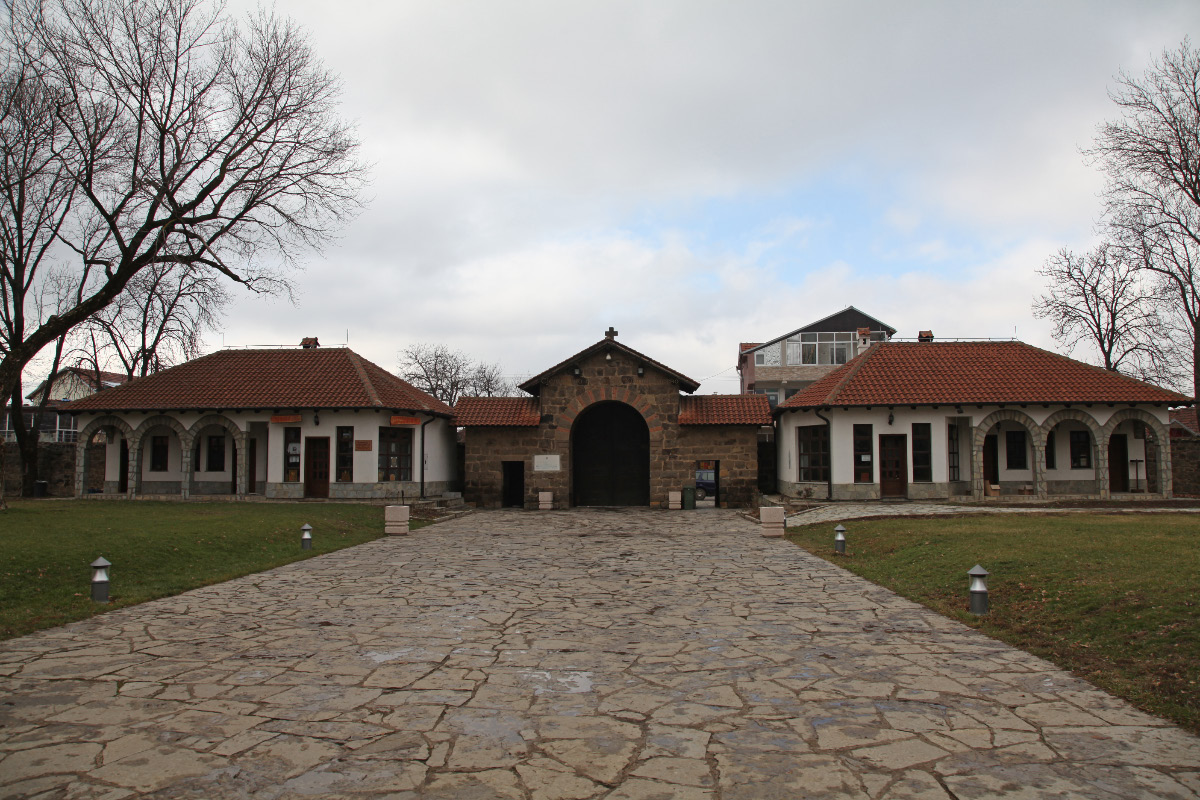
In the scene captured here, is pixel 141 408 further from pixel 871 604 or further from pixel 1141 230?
pixel 1141 230

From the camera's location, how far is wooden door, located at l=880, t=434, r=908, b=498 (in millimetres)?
24828

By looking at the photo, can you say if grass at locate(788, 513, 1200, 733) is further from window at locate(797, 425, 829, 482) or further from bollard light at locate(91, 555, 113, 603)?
bollard light at locate(91, 555, 113, 603)

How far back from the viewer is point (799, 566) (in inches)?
502

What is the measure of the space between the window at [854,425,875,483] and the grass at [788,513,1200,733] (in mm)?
8097

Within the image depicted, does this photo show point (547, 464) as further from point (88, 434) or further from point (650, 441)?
point (88, 434)

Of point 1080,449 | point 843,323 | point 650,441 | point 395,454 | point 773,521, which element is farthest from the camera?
point 843,323

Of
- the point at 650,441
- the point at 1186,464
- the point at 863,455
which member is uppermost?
the point at 650,441

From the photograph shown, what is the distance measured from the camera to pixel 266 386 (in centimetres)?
2730

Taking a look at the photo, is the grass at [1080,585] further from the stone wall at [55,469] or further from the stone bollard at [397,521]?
the stone wall at [55,469]

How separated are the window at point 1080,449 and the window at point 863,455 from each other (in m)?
7.33

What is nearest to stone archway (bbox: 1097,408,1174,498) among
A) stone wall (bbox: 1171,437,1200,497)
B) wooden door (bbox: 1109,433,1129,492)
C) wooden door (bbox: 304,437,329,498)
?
wooden door (bbox: 1109,433,1129,492)

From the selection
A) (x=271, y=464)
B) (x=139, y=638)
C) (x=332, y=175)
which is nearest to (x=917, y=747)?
(x=139, y=638)

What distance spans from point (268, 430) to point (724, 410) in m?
16.5

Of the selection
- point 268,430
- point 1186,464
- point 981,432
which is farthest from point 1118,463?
point 268,430
